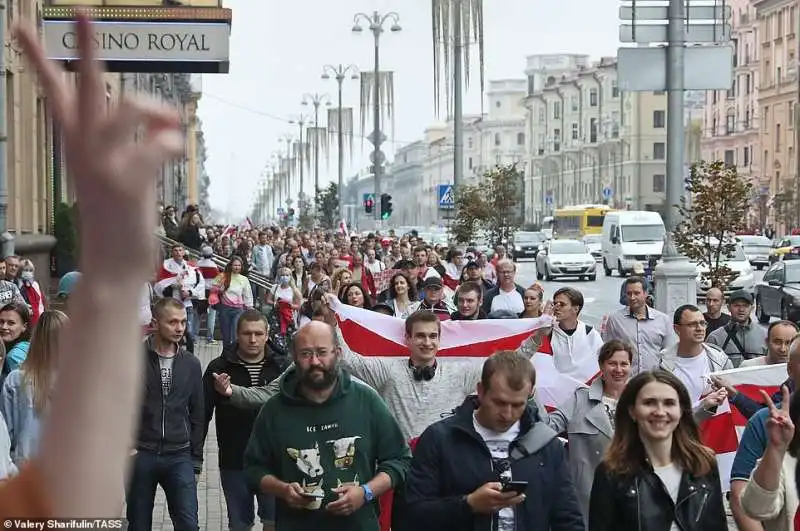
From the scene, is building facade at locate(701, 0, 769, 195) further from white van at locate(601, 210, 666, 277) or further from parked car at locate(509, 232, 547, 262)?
white van at locate(601, 210, 666, 277)

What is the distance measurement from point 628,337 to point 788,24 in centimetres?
9286

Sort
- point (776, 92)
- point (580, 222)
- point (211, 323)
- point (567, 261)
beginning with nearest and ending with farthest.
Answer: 1. point (211, 323)
2. point (567, 261)
3. point (580, 222)
4. point (776, 92)

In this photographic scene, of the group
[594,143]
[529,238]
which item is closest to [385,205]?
[529,238]

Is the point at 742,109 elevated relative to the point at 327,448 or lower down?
elevated

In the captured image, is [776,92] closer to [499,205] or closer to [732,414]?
[499,205]

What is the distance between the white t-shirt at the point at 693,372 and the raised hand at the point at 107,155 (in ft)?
25.7

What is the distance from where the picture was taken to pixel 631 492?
5180 millimetres

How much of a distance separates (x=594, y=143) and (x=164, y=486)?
14077 cm

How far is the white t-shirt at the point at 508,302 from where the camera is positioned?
1441 cm

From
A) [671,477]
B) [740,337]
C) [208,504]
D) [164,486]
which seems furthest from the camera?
[740,337]

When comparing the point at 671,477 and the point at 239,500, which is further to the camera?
the point at 239,500

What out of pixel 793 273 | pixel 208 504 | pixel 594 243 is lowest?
pixel 208 504

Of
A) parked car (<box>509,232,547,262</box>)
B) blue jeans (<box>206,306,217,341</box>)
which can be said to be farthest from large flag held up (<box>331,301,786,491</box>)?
parked car (<box>509,232,547,262</box>)

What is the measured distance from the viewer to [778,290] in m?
31.5
